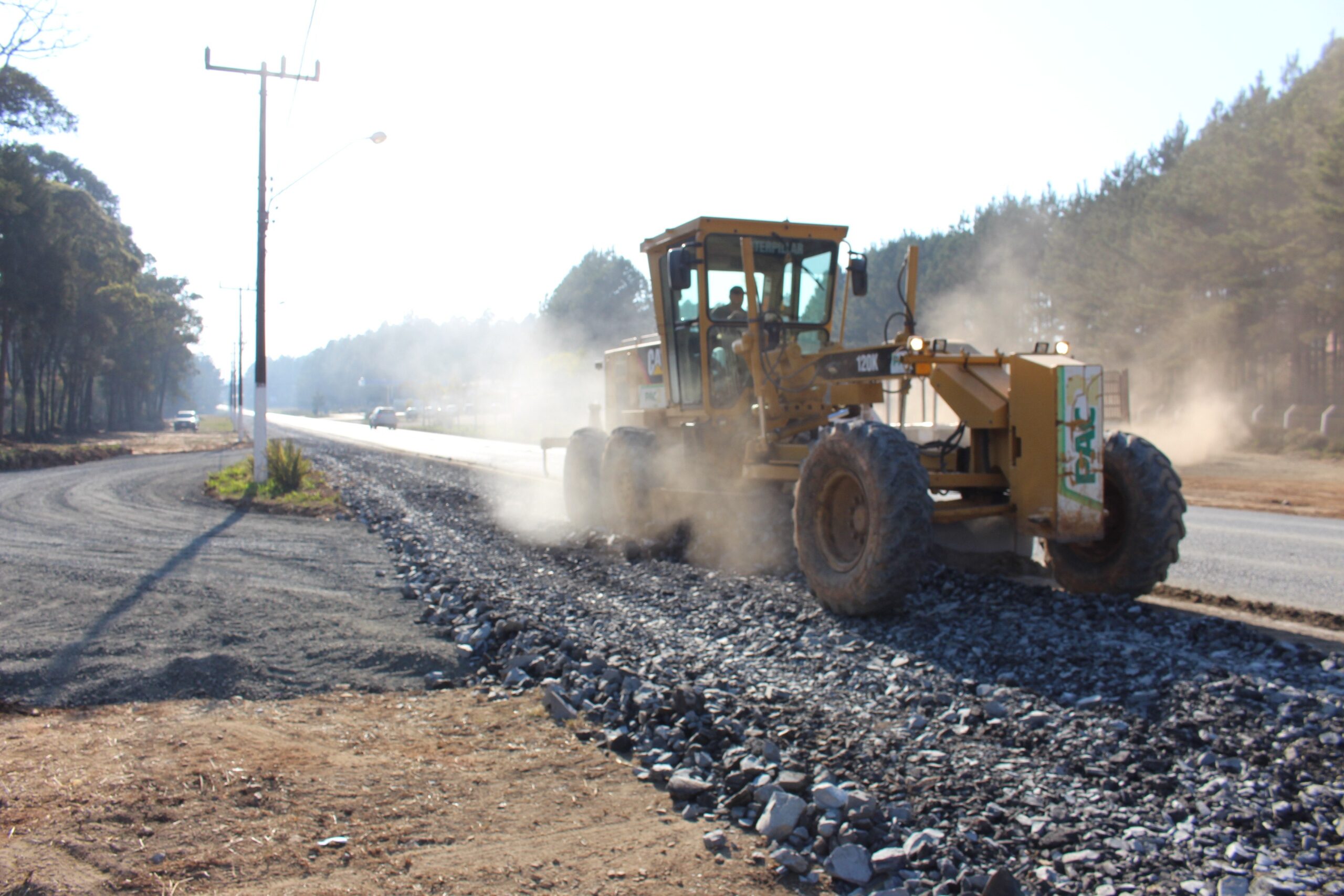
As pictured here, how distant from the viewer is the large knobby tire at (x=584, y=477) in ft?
43.3

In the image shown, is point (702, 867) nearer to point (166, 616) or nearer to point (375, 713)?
point (375, 713)

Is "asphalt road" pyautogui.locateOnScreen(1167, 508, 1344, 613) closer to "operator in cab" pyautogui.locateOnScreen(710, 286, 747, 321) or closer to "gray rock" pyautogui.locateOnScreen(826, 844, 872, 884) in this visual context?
"operator in cab" pyautogui.locateOnScreen(710, 286, 747, 321)

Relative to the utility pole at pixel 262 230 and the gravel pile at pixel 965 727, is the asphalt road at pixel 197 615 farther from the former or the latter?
the utility pole at pixel 262 230

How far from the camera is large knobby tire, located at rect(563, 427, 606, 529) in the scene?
13203mm

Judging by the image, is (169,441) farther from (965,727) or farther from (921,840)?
(921,840)

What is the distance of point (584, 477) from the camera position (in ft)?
44.0

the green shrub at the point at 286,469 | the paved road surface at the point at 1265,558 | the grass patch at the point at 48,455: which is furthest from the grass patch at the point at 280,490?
the paved road surface at the point at 1265,558

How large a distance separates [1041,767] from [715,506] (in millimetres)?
5636

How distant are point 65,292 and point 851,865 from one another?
45930 millimetres

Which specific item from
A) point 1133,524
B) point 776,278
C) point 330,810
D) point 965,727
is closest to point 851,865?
point 965,727

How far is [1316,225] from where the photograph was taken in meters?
27.8

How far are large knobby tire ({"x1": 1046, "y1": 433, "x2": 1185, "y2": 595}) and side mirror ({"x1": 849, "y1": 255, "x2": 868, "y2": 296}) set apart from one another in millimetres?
3320

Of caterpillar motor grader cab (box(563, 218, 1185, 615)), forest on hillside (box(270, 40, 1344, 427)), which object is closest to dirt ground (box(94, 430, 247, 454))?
forest on hillside (box(270, 40, 1344, 427))

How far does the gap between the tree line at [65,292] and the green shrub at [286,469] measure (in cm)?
945
